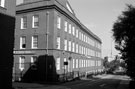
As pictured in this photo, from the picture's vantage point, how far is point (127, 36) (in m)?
23.0

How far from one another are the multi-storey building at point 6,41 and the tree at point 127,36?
40.1 feet

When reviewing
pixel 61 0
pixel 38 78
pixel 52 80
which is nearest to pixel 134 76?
pixel 52 80

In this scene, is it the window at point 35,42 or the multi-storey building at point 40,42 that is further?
the window at point 35,42

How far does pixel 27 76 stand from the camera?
3391 cm

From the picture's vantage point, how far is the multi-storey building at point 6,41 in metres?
18.9

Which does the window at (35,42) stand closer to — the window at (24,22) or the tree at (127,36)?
the window at (24,22)

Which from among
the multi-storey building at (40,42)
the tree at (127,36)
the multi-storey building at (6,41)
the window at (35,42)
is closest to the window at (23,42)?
the multi-storey building at (40,42)

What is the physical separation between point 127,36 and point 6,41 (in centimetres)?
1346

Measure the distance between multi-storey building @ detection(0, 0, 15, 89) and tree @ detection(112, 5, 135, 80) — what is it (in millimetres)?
12217

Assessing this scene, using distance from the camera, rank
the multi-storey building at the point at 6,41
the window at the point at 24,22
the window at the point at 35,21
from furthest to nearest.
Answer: the window at the point at 24,22 < the window at the point at 35,21 < the multi-storey building at the point at 6,41

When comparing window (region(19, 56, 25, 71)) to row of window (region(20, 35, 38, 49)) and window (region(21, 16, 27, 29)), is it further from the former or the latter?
window (region(21, 16, 27, 29))

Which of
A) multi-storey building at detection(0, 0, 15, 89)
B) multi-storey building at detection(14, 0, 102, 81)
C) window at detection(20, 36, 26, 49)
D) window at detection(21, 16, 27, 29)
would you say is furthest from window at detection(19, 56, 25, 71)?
multi-storey building at detection(0, 0, 15, 89)

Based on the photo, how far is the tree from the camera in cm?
2083

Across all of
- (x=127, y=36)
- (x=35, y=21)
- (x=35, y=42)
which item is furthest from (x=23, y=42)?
(x=127, y=36)
